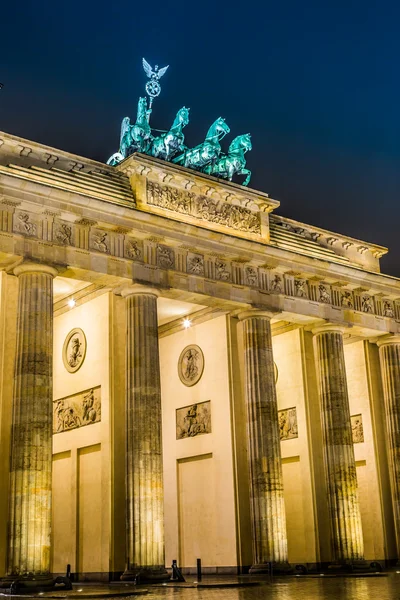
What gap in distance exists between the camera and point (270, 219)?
33.1 metres

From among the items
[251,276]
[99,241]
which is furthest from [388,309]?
[99,241]

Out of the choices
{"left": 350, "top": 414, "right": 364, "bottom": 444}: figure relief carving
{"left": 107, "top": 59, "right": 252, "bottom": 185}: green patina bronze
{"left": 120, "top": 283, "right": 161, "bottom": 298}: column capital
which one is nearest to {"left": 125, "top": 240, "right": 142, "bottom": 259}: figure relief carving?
{"left": 120, "top": 283, "right": 161, "bottom": 298}: column capital

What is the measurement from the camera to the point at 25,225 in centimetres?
2455

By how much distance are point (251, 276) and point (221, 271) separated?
153 centimetres

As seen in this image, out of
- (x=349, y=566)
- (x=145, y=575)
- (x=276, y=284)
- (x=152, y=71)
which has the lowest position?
(x=349, y=566)

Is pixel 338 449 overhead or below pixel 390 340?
below

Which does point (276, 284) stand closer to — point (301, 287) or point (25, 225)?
point (301, 287)

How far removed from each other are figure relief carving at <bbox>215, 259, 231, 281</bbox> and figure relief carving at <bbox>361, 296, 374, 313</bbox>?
25.9 feet

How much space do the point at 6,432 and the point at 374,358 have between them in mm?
18626

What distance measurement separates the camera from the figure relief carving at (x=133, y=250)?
88.1 feet

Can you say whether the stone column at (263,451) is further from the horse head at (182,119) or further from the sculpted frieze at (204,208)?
the horse head at (182,119)

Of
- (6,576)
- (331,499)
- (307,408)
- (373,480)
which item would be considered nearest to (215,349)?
(307,408)

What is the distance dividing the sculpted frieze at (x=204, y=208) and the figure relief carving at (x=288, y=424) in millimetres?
8367

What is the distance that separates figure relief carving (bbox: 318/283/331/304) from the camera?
107ft
